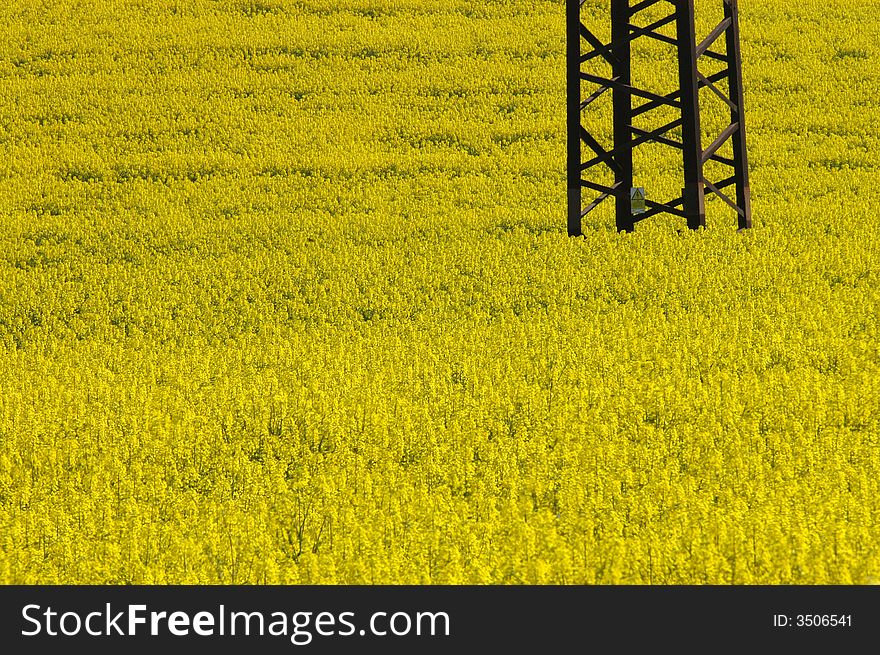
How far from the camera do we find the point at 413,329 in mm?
11164

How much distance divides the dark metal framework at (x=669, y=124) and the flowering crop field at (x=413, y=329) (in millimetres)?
495

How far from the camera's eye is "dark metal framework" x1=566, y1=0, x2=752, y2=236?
529 inches

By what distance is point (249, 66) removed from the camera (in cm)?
2469

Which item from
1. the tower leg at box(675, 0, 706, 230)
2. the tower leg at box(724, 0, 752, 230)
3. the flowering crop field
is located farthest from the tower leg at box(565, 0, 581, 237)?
the tower leg at box(724, 0, 752, 230)

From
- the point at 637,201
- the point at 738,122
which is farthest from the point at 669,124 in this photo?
the point at 637,201

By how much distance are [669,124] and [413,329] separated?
509 centimetres

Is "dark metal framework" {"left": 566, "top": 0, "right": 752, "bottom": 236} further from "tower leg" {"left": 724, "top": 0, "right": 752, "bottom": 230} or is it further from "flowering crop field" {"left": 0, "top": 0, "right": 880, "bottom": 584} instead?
"flowering crop field" {"left": 0, "top": 0, "right": 880, "bottom": 584}

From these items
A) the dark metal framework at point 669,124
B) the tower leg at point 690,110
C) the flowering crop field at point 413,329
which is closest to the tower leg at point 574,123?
the dark metal framework at point 669,124

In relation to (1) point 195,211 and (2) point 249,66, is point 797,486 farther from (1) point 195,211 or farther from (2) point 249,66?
(2) point 249,66

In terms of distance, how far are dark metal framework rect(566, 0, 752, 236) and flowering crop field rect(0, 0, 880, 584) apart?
1.63 ft

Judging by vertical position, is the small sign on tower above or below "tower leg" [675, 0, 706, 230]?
below

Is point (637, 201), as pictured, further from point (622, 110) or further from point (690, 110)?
point (622, 110)

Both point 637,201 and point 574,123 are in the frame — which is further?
point 574,123

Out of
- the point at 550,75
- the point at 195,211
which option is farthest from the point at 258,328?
the point at 550,75
